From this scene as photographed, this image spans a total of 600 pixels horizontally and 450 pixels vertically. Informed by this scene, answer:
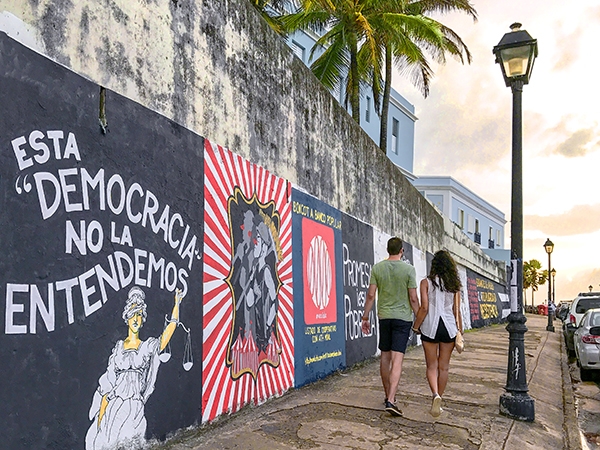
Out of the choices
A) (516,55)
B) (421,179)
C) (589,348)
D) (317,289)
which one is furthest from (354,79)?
(421,179)

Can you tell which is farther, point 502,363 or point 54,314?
point 502,363

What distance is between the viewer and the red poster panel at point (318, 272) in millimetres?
7547

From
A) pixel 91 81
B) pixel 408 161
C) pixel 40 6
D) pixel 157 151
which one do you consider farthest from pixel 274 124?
pixel 408 161

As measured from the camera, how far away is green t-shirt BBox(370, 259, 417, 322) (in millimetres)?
6168

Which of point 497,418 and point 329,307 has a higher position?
point 329,307

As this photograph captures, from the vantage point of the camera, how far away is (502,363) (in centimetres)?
1099

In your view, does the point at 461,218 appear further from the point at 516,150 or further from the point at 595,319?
the point at 516,150

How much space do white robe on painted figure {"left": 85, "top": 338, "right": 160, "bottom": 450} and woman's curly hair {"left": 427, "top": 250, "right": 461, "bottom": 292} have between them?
3.16 metres

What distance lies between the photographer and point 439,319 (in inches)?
238

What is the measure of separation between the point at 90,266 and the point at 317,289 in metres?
4.46

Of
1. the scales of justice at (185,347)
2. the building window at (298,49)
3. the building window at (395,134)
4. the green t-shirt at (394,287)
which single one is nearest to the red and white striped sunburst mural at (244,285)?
the scales of justice at (185,347)

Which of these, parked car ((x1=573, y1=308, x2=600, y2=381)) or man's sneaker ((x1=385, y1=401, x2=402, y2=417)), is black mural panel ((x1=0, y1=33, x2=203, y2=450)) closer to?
man's sneaker ((x1=385, y1=401, x2=402, y2=417))

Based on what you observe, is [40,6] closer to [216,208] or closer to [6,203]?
[6,203]

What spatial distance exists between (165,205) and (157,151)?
17.3 inches
